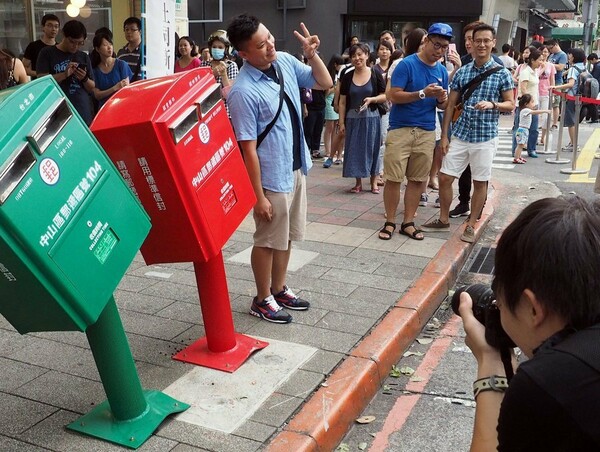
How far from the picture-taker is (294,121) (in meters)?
4.24

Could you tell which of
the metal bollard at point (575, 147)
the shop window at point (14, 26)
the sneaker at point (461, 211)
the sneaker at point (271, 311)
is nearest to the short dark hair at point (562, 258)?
the sneaker at point (271, 311)

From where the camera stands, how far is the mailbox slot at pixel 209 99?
10.7 feet

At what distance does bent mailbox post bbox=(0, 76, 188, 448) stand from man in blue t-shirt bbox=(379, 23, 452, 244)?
373cm

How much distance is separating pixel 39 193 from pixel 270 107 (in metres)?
1.90

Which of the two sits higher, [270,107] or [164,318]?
[270,107]

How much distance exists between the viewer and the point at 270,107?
3.98 m

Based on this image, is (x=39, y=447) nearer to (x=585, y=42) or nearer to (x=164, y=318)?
(x=164, y=318)

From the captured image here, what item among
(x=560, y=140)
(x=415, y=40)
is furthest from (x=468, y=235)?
(x=560, y=140)

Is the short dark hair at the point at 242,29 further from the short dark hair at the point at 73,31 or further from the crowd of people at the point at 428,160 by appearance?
the short dark hair at the point at 73,31

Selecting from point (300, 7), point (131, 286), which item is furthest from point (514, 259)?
point (300, 7)

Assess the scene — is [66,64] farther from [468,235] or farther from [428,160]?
[468,235]

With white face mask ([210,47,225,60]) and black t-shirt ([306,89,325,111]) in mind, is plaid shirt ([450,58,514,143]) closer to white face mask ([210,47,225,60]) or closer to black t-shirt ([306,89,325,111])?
white face mask ([210,47,225,60])

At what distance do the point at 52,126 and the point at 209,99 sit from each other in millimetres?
1029

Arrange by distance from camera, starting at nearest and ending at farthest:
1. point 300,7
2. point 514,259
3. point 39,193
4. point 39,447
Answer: point 514,259 < point 39,193 < point 39,447 < point 300,7
